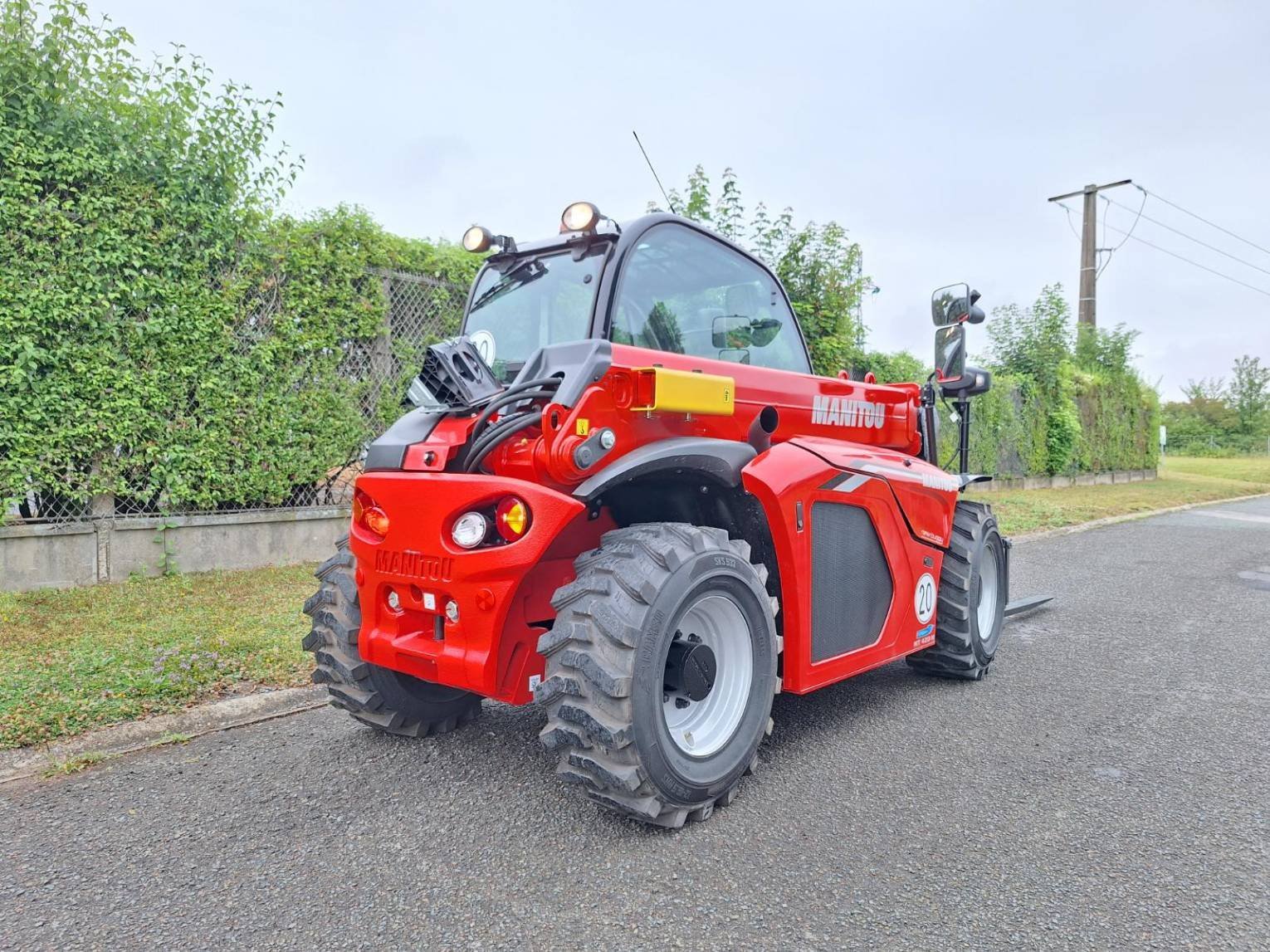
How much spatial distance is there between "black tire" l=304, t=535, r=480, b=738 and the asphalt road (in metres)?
0.15

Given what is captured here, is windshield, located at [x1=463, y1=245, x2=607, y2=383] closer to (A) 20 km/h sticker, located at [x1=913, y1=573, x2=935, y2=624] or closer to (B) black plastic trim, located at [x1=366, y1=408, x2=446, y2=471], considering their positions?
(B) black plastic trim, located at [x1=366, y1=408, x2=446, y2=471]

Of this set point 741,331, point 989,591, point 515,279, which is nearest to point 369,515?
point 515,279

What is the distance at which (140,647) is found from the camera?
14.3 feet

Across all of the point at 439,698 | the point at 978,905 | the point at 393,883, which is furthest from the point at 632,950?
the point at 439,698

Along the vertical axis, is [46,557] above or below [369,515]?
below

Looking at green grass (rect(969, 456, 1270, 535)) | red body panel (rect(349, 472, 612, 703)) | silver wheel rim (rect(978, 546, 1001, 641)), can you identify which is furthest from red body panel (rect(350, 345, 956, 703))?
green grass (rect(969, 456, 1270, 535))

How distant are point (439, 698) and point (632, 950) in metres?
1.61

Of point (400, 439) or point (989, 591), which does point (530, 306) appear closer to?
point (400, 439)

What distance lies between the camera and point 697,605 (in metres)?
2.90

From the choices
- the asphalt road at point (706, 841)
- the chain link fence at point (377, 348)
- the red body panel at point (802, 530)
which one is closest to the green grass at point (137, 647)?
the asphalt road at point (706, 841)

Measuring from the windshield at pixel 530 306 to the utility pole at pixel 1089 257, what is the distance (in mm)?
22011

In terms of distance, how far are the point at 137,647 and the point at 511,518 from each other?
2.94 meters

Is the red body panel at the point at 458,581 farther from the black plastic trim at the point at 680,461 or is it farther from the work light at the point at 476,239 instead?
the work light at the point at 476,239

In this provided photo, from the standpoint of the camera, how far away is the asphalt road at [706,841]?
2174mm
